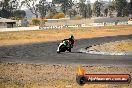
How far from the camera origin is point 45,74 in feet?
46.9

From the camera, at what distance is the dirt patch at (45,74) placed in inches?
473

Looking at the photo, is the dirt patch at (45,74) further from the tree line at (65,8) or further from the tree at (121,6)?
the tree at (121,6)

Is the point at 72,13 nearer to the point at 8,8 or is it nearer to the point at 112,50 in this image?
the point at 8,8

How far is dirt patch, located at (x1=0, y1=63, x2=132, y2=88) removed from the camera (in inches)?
473

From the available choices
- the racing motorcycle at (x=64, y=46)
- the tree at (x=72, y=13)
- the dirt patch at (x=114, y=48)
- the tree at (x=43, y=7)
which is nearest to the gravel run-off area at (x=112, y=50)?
the dirt patch at (x=114, y=48)

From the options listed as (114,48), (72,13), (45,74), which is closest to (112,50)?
(114,48)

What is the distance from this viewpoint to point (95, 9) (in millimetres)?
158750

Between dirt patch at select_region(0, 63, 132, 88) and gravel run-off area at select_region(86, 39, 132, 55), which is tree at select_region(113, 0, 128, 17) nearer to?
gravel run-off area at select_region(86, 39, 132, 55)

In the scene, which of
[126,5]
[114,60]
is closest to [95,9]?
[126,5]

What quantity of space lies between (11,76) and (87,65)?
472 cm

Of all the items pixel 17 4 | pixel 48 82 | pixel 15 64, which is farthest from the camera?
pixel 17 4

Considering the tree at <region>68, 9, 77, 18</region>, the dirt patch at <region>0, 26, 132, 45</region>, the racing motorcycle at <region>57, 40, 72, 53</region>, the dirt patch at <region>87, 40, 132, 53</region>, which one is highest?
the racing motorcycle at <region>57, 40, 72, 53</region>

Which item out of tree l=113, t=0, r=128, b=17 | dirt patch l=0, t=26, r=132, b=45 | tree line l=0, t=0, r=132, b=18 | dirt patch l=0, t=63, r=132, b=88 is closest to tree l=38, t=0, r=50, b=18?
tree line l=0, t=0, r=132, b=18

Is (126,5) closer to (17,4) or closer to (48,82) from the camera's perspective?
(17,4)
